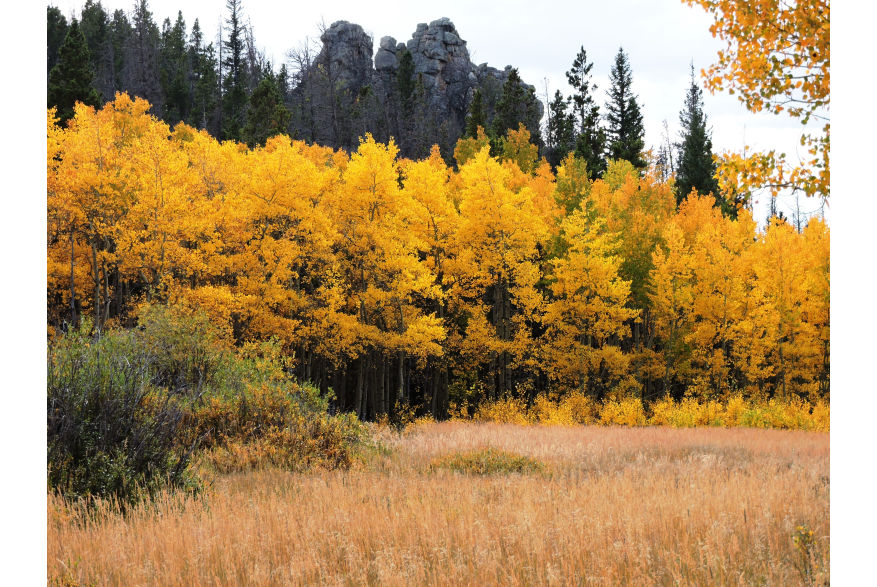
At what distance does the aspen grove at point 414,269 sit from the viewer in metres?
24.4

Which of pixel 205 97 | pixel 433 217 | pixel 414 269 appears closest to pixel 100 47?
pixel 205 97

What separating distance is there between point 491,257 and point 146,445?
21.2 meters

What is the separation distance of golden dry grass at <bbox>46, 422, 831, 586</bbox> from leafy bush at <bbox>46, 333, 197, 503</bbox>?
1.79ft

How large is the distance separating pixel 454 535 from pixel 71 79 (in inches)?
1830

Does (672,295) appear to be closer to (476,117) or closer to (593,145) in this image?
(593,145)

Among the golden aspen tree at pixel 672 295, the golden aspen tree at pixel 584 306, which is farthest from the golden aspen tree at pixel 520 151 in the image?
the golden aspen tree at pixel 584 306

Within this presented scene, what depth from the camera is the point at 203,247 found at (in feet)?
80.2

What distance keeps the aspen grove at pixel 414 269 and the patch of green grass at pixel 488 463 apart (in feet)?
35.4

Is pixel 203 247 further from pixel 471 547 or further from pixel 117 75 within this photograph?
pixel 117 75

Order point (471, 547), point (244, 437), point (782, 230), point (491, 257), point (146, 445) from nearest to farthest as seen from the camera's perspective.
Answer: point (471, 547)
point (146, 445)
point (244, 437)
point (491, 257)
point (782, 230)

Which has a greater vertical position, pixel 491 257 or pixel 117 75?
pixel 117 75

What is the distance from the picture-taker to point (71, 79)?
1565 inches
